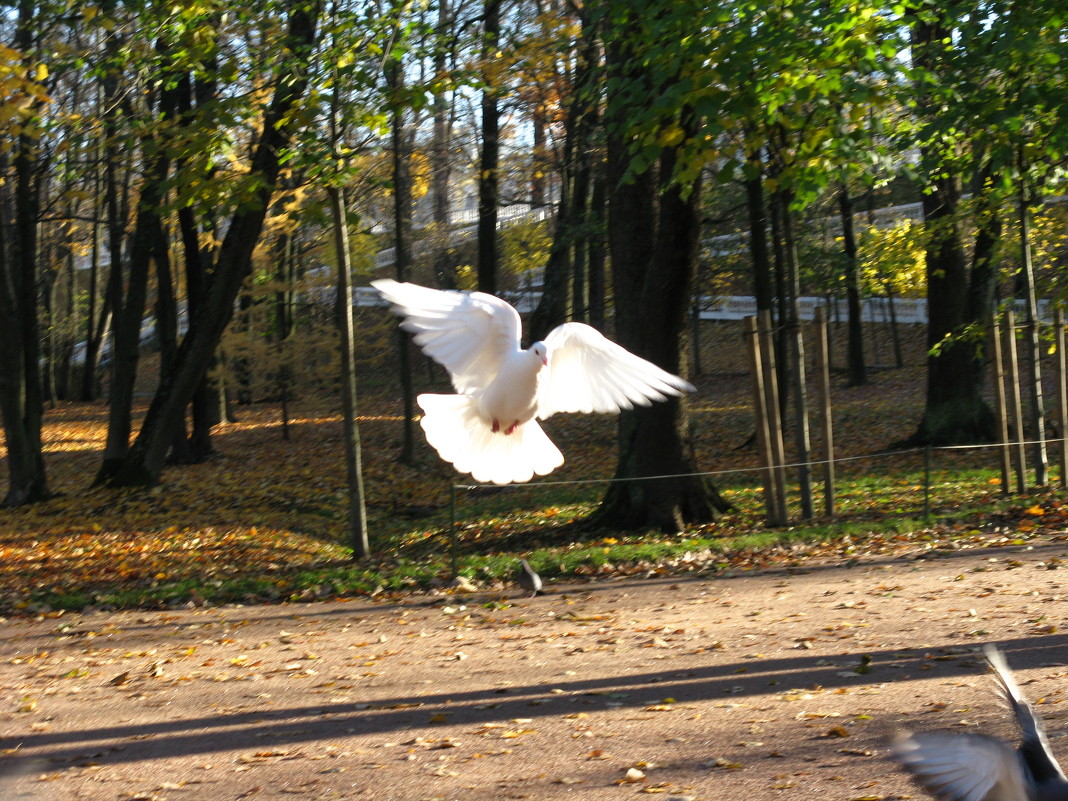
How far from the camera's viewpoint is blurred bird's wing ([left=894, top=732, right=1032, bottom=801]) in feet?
10.9

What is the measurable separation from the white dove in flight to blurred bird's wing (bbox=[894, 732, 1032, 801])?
5.01 meters

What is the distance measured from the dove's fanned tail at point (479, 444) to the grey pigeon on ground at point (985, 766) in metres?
5.98

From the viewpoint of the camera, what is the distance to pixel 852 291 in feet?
87.2

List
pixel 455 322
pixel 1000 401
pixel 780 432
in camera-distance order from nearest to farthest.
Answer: pixel 455 322 → pixel 780 432 → pixel 1000 401

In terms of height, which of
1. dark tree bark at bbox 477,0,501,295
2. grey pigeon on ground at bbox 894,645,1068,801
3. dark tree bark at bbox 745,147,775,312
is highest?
dark tree bark at bbox 477,0,501,295

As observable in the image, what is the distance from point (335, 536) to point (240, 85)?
18.3ft

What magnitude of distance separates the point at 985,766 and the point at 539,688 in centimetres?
401

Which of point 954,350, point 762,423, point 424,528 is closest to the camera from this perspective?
point 762,423

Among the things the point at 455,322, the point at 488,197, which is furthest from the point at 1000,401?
the point at 488,197

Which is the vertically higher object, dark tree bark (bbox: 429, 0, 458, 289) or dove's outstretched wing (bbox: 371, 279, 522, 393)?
dark tree bark (bbox: 429, 0, 458, 289)

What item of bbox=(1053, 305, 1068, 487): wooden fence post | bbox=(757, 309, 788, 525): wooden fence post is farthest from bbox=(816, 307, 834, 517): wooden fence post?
bbox=(1053, 305, 1068, 487): wooden fence post

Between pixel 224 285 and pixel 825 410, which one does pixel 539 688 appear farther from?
pixel 224 285

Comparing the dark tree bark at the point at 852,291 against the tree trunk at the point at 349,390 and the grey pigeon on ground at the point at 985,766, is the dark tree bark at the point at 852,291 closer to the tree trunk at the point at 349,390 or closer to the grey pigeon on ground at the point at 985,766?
the tree trunk at the point at 349,390

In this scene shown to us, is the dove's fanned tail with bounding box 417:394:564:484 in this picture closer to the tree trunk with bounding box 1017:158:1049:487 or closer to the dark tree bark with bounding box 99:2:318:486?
the dark tree bark with bounding box 99:2:318:486
